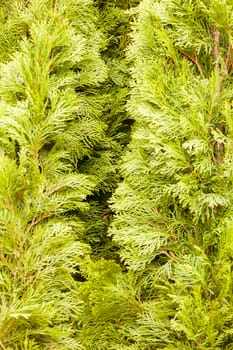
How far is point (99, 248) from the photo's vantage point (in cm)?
183

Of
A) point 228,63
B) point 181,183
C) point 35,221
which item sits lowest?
point 35,221

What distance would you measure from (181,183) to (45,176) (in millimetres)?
535

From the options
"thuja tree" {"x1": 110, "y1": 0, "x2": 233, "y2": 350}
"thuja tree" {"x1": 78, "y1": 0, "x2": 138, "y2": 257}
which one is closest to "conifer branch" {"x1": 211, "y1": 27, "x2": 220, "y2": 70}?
"thuja tree" {"x1": 110, "y1": 0, "x2": 233, "y2": 350}

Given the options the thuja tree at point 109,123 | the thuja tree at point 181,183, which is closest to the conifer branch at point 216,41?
the thuja tree at point 181,183

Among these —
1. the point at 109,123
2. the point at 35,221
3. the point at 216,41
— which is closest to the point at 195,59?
the point at 216,41

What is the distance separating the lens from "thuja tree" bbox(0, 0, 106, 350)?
1367mm

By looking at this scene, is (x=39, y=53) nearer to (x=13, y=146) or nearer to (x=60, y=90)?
(x=60, y=90)

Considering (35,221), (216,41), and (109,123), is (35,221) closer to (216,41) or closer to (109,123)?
(109,123)

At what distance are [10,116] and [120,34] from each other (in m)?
0.89

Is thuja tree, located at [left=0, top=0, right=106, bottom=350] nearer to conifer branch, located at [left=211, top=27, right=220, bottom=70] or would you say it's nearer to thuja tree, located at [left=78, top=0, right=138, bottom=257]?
thuja tree, located at [left=78, top=0, right=138, bottom=257]

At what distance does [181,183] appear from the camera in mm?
1280

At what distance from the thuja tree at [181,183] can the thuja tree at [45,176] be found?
8.6 inches

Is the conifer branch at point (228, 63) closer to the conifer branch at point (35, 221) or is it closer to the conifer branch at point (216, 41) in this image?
the conifer branch at point (216, 41)

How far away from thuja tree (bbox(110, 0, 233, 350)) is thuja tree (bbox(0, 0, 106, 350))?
0.22m
